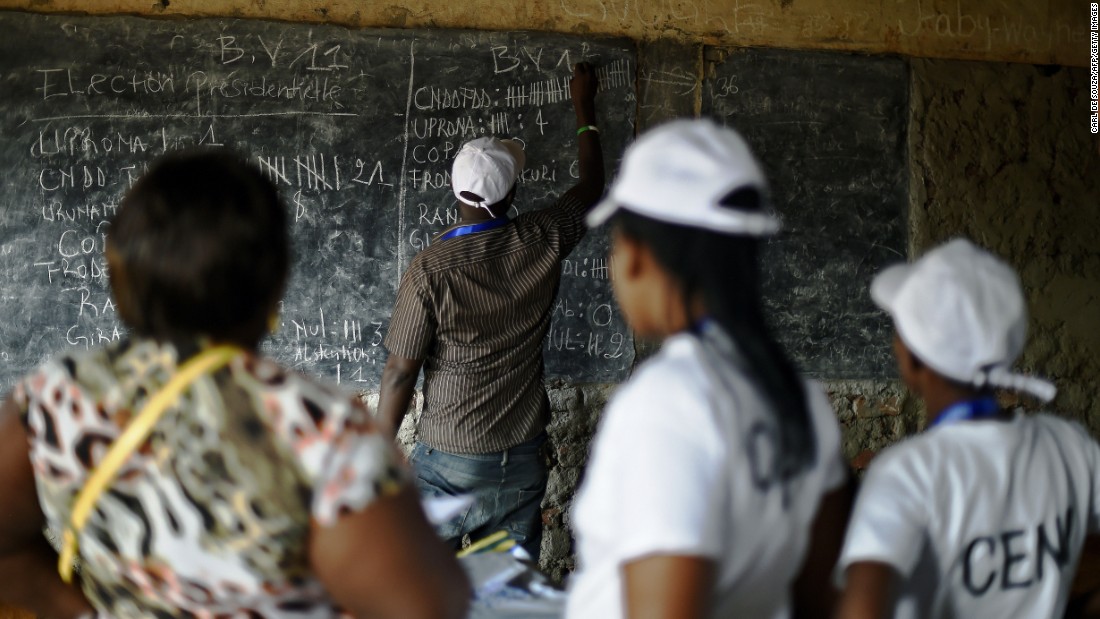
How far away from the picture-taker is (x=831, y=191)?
166 inches

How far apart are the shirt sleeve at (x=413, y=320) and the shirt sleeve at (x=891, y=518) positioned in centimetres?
174

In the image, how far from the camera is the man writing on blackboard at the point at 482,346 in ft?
9.53

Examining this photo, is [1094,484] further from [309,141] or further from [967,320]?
[309,141]

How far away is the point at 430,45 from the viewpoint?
153 inches

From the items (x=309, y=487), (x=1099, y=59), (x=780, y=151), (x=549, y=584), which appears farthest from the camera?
(x=1099, y=59)

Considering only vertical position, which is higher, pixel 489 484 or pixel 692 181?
pixel 692 181

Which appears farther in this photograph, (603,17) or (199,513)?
(603,17)

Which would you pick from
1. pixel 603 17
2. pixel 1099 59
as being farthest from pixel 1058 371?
pixel 603 17

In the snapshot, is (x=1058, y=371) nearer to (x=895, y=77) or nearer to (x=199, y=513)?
(x=895, y=77)

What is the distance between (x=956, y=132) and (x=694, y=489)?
3817mm

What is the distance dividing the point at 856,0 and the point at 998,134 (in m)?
0.87

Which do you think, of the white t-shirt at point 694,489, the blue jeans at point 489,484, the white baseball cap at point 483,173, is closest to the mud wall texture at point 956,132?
the blue jeans at point 489,484

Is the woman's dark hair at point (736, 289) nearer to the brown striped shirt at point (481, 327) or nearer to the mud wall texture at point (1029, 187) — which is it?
the brown striped shirt at point (481, 327)

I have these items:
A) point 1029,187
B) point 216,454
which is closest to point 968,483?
point 216,454
